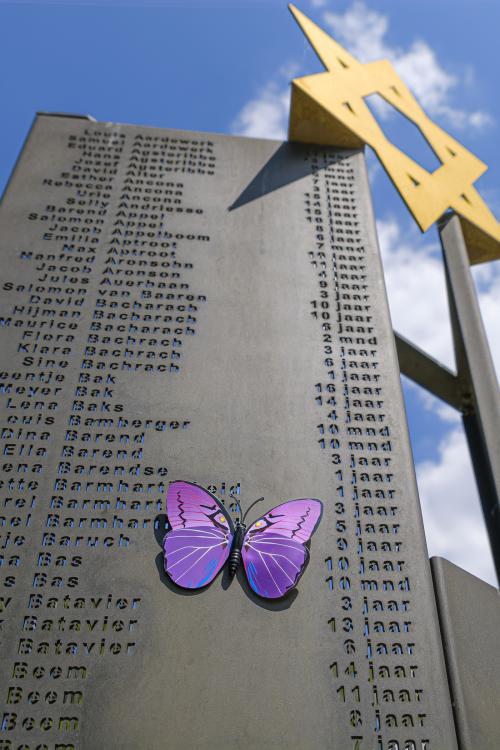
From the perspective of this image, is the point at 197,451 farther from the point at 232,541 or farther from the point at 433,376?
the point at 433,376

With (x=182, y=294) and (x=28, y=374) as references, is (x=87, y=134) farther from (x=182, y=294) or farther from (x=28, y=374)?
Answer: (x=28, y=374)

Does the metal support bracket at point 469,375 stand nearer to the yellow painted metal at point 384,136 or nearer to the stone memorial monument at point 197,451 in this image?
the yellow painted metal at point 384,136

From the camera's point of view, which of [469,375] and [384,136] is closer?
[469,375]

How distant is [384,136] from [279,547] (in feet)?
20.9

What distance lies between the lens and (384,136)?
8.48 metres

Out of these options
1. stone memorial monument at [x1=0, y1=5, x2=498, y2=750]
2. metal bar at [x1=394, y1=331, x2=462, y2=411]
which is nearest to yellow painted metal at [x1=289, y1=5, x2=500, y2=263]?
stone memorial monument at [x1=0, y1=5, x2=498, y2=750]

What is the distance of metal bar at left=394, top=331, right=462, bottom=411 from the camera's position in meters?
9.05

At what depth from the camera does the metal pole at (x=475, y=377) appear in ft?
20.7

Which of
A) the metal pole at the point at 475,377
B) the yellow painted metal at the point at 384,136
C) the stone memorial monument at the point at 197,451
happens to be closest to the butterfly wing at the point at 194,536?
the stone memorial monument at the point at 197,451

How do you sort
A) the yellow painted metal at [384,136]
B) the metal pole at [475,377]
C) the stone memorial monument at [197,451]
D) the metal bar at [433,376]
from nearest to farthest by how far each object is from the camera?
the stone memorial monument at [197,451] < the metal pole at [475,377] < the yellow painted metal at [384,136] < the metal bar at [433,376]

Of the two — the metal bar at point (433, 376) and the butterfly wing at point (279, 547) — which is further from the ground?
the metal bar at point (433, 376)

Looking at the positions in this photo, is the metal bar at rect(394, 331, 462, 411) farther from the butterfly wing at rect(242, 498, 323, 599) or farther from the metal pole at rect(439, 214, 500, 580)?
the butterfly wing at rect(242, 498, 323, 599)

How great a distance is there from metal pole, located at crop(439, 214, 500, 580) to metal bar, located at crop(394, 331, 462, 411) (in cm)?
12

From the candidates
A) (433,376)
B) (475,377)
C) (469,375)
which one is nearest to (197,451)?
(475,377)
